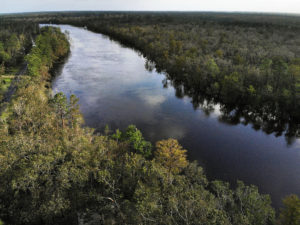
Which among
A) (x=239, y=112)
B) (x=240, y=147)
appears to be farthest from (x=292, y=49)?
(x=240, y=147)

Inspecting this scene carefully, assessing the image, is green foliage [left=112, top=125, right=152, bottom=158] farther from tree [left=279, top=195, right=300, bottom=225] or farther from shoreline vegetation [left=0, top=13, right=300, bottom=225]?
tree [left=279, top=195, right=300, bottom=225]

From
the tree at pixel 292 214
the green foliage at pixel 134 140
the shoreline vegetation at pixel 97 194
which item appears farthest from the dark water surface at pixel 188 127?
the shoreline vegetation at pixel 97 194

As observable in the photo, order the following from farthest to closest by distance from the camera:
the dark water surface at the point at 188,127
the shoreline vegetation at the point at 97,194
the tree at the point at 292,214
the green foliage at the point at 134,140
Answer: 1. the dark water surface at the point at 188,127
2. the green foliage at the point at 134,140
3. the tree at the point at 292,214
4. the shoreline vegetation at the point at 97,194

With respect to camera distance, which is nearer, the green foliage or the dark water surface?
the green foliage

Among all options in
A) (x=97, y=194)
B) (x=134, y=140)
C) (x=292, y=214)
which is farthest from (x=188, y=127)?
(x=97, y=194)

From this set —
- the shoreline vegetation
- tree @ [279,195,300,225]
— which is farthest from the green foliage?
tree @ [279,195,300,225]

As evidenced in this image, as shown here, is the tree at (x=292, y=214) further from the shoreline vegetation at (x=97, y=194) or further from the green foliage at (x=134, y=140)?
the green foliage at (x=134, y=140)

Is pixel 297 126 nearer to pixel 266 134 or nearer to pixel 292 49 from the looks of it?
pixel 266 134

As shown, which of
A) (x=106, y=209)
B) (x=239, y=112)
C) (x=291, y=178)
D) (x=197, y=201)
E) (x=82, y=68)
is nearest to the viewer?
(x=197, y=201)
